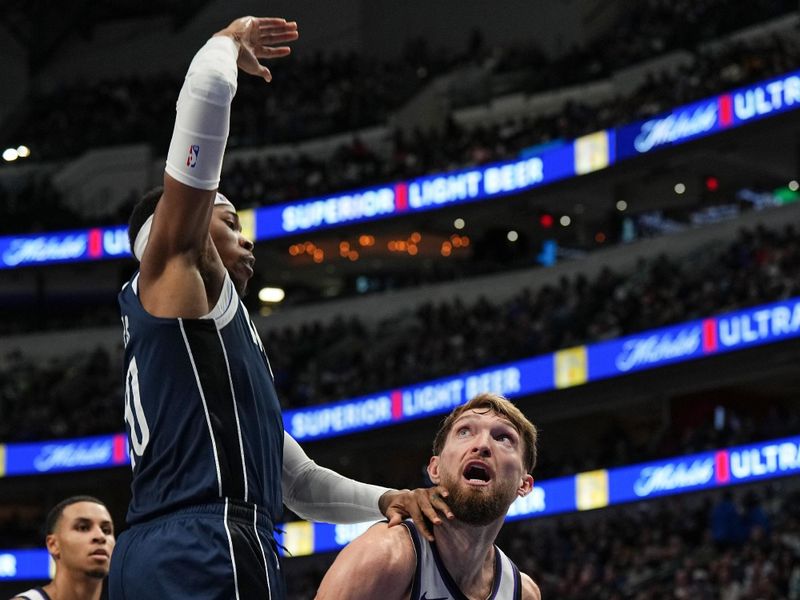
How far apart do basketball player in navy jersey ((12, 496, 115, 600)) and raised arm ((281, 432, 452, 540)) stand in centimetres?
259

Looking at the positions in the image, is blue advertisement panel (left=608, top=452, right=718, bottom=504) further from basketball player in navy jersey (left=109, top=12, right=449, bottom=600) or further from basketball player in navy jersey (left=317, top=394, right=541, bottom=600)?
basketball player in navy jersey (left=109, top=12, right=449, bottom=600)

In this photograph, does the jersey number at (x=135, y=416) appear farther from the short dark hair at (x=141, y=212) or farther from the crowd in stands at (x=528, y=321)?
the crowd in stands at (x=528, y=321)

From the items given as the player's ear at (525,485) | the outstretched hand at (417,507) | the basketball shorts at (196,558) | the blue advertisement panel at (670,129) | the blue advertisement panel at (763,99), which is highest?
the blue advertisement panel at (670,129)

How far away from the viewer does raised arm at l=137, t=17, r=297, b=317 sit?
3859mm

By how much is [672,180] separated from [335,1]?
47.9ft

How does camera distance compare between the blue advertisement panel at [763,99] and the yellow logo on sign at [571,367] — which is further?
the yellow logo on sign at [571,367]

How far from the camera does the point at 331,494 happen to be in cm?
474

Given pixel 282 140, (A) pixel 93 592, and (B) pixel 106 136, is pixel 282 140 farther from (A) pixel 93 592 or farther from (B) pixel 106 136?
(A) pixel 93 592

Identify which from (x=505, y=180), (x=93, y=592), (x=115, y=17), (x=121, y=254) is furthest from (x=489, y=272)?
(x=93, y=592)

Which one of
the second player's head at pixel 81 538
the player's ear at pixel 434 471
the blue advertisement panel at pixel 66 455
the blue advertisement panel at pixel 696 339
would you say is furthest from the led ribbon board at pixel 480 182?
the player's ear at pixel 434 471

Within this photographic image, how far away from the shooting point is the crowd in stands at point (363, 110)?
1131 inches

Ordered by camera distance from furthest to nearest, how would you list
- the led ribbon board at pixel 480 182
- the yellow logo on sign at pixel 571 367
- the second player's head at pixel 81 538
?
the led ribbon board at pixel 480 182 → the yellow logo on sign at pixel 571 367 → the second player's head at pixel 81 538

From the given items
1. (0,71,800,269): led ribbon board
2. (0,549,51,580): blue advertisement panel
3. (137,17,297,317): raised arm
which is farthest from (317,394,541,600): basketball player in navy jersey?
(0,549,51,580): blue advertisement panel

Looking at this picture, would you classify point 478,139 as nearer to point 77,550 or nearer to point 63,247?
point 63,247
